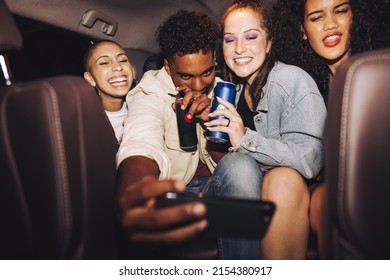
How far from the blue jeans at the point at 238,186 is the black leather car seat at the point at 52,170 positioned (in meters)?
0.50

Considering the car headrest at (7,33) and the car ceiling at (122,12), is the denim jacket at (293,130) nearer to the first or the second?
the car headrest at (7,33)

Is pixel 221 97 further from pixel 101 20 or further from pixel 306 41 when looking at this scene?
pixel 101 20

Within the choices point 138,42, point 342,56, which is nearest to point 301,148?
point 342,56

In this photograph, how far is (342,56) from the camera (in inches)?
68.0

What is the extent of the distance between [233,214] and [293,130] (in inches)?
26.1

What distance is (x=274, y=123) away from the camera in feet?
5.01

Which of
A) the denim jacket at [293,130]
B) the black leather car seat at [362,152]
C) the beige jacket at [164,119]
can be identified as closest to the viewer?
the black leather car seat at [362,152]

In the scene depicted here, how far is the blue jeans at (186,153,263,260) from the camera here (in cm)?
120

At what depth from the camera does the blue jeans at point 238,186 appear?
120 cm

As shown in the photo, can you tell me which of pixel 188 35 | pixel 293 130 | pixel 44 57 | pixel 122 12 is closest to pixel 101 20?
pixel 122 12

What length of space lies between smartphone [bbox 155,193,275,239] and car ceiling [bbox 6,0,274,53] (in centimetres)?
158

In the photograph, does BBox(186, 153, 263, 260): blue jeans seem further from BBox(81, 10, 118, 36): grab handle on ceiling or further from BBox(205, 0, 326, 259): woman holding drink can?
BBox(81, 10, 118, 36): grab handle on ceiling

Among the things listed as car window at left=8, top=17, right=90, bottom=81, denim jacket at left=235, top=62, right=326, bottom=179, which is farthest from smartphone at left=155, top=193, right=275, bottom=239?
car window at left=8, top=17, right=90, bottom=81

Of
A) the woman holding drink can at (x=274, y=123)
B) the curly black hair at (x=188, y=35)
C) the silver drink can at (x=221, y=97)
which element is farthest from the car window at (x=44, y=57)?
the silver drink can at (x=221, y=97)
